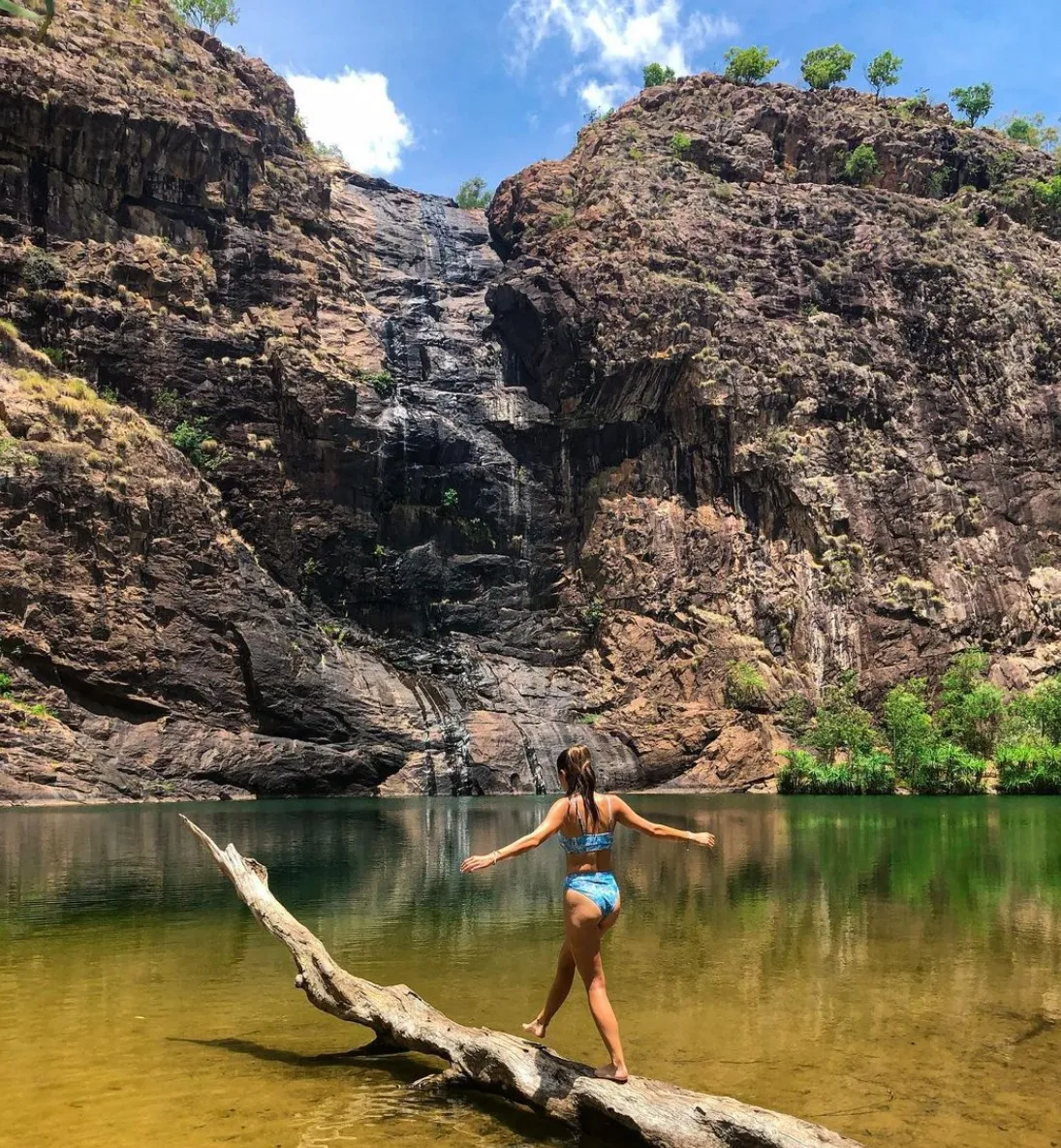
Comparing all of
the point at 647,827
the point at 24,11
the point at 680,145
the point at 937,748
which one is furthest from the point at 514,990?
the point at 680,145

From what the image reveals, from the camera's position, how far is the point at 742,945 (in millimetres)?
11664

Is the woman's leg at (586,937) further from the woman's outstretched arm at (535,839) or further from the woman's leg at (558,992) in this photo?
the woman's outstretched arm at (535,839)

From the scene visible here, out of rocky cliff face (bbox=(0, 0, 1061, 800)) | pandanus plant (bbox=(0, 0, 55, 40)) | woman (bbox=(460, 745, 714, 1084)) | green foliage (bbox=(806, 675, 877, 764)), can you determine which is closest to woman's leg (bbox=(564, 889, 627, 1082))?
woman (bbox=(460, 745, 714, 1084))

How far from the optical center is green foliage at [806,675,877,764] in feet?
194

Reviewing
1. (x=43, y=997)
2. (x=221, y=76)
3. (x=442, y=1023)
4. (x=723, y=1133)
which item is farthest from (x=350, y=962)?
(x=221, y=76)

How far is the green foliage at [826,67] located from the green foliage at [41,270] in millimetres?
77853

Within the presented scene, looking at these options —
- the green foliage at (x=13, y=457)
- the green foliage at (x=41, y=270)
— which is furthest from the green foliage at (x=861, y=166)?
the green foliage at (x=13, y=457)

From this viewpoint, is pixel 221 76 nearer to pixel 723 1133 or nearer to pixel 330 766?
pixel 330 766

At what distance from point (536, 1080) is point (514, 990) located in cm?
364

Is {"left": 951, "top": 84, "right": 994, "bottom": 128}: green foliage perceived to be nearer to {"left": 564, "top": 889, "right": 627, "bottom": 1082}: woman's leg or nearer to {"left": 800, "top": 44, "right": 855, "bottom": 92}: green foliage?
{"left": 800, "top": 44, "right": 855, "bottom": 92}: green foliage

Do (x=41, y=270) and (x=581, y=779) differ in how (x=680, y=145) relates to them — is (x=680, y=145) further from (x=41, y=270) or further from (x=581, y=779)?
(x=581, y=779)

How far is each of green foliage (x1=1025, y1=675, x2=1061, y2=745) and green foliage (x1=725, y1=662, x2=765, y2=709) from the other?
1706cm

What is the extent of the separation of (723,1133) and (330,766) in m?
47.6

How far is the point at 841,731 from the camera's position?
59.2 meters
